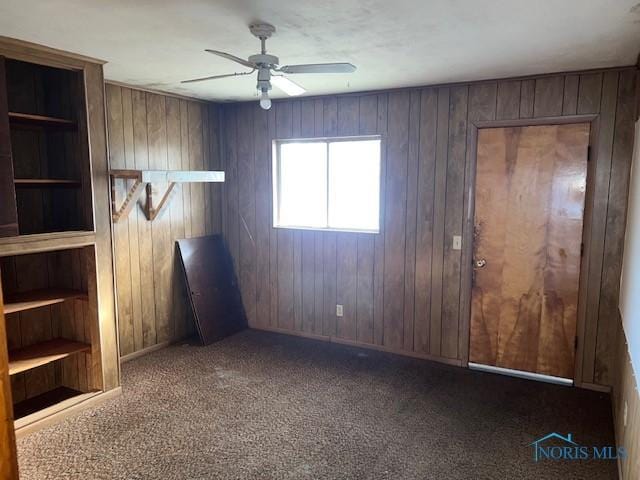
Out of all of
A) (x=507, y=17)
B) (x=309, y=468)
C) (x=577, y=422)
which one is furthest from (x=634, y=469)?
(x=507, y=17)

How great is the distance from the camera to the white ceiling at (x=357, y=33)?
6.97ft

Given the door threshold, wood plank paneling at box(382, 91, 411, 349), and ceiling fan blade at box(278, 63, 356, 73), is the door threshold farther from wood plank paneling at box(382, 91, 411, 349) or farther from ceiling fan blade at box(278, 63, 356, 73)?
ceiling fan blade at box(278, 63, 356, 73)

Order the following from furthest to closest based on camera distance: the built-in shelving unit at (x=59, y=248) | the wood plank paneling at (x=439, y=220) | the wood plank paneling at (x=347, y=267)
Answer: the wood plank paneling at (x=347, y=267) → the wood plank paneling at (x=439, y=220) → the built-in shelving unit at (x=59, y=248)

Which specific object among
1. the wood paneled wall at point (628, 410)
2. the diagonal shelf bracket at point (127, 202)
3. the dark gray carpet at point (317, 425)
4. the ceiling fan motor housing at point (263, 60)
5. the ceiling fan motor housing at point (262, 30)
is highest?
the ceiling fan motor housing at point (262, 30)

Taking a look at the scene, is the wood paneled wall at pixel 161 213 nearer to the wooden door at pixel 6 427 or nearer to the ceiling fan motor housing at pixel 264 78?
the ceiling fan motor housing at pixel 264 78

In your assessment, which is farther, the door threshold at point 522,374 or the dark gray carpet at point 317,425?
the door threshold at point 522,374

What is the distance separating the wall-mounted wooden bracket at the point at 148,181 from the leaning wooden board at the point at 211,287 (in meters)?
0.51

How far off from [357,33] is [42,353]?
9.75ft

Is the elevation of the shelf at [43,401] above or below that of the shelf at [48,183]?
below

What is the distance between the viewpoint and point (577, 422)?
304 cm

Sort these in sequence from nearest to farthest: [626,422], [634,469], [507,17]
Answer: [634,469] < [507,17] < [626,422]

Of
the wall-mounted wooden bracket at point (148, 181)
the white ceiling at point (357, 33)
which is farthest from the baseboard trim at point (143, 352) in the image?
the white ceiling at point (357, 33)

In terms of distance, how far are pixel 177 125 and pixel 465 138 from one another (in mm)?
2713

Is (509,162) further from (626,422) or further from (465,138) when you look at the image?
(626,422)
